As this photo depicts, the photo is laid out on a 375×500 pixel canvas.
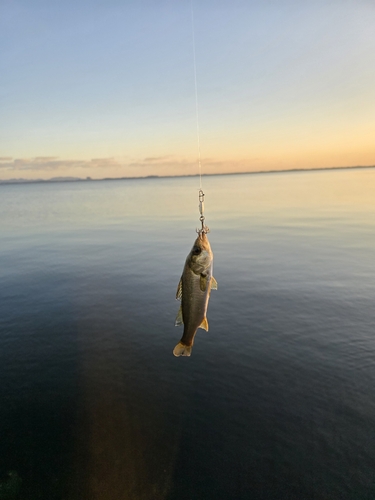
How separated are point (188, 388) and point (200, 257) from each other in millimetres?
7233

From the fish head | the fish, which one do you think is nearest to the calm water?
the fish

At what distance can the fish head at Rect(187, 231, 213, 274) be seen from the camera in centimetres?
743

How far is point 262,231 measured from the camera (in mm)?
42375

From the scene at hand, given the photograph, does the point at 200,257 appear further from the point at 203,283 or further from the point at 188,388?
the point at 188,388

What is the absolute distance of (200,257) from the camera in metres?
7.46

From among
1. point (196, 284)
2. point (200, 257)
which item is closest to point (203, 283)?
point (196, 284)

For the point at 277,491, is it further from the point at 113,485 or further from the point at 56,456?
the point at 56,456

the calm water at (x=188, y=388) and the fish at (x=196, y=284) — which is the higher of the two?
the fish at (x=196, y=284)

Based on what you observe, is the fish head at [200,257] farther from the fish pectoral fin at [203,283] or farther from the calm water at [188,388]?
the calm water at [188,388]

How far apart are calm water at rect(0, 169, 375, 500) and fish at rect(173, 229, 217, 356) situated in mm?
4484

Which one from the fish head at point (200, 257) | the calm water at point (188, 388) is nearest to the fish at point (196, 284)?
the fish head at point (200, 257)

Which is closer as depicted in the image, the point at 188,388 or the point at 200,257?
the point at 200,257

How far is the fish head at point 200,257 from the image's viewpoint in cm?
743

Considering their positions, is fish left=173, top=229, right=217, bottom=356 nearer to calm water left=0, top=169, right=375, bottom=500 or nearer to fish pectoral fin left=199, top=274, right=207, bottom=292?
fish pectoral fin left=199, top=274, right=207, bottom=292
